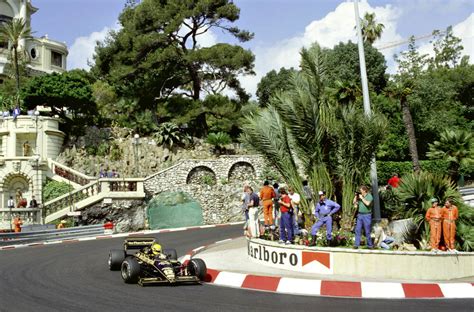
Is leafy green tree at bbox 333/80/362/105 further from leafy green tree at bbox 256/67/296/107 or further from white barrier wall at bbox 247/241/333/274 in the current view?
leafy green tree at bbox 256/67/296/107

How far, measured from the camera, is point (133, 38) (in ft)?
141

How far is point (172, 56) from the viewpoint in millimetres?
42094

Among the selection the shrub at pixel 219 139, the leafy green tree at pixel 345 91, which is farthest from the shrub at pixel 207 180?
the leafy green tree at pixel 345 91

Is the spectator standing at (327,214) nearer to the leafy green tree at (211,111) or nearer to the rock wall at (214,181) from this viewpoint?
the rock wall at (214,181)

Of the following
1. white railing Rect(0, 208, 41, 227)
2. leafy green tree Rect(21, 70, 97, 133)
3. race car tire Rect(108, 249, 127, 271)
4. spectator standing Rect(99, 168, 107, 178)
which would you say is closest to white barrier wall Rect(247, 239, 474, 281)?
race car tire Rect(108, 249, 127, 271)

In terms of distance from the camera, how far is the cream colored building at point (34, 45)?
216ft

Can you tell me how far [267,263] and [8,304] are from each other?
5.94 m

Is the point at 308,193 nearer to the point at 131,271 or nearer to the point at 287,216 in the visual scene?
the point at 287,216

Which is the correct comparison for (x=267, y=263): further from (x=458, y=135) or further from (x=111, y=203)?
(x=111, y=203)

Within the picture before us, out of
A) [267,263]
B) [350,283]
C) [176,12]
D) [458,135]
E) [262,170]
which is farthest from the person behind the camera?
[176,12]

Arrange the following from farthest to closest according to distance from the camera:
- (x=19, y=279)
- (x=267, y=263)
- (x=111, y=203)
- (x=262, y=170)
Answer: (x=262, y=170)
(x=111, y=203)
(x=267, y=263)
(x=19, y=279)

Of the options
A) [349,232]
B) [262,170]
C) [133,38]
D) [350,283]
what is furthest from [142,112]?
[350,283]

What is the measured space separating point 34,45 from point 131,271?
209 ft

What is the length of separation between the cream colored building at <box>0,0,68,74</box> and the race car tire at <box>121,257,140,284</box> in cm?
5965
